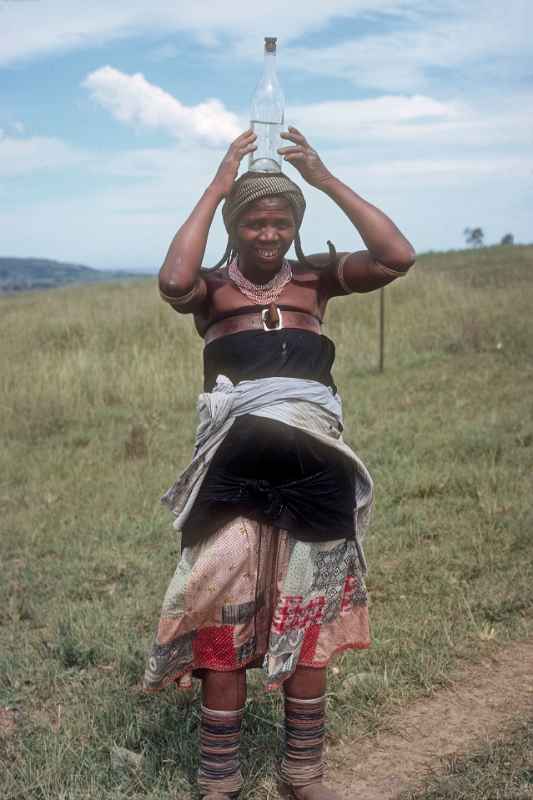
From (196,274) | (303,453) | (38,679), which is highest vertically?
(196,274)

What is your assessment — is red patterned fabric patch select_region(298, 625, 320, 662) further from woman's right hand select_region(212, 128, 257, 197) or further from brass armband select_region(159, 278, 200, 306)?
woman's right hand select_region(212, 128, 257, 197)

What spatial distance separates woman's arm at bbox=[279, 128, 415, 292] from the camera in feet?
8.84

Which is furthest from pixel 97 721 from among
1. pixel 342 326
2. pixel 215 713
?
pixel 342 326

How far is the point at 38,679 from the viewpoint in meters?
3.82

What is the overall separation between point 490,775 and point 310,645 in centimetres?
72

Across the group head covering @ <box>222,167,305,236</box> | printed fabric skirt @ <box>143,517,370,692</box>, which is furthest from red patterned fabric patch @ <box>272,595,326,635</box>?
head covering @ <box>222,167,305,236</box>

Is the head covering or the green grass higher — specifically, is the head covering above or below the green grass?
above

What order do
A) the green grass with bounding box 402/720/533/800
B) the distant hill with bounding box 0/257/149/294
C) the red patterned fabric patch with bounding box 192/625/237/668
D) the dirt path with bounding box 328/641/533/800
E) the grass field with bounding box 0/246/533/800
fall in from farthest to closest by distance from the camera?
the distant hill with bounding box 0/257/149/294
the grass field with bounding box 0/246/533/800
the dirt path with bounding box 328/641/533/800
the green grass with bounding box 402/720/533/800
the red patterned fabric patch with bounding box 192/625/237/668

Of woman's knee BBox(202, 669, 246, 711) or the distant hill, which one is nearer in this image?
woman's knee BBox(202, 669, 246, 711)

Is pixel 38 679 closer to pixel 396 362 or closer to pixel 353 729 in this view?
pixel 353 729

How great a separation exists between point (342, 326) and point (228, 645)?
1136 centimetres

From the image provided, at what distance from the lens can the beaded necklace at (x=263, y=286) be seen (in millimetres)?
2766

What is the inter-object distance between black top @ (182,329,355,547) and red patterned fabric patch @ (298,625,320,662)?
289 millimetres

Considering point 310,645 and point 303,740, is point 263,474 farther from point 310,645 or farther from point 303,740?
point 303,740
